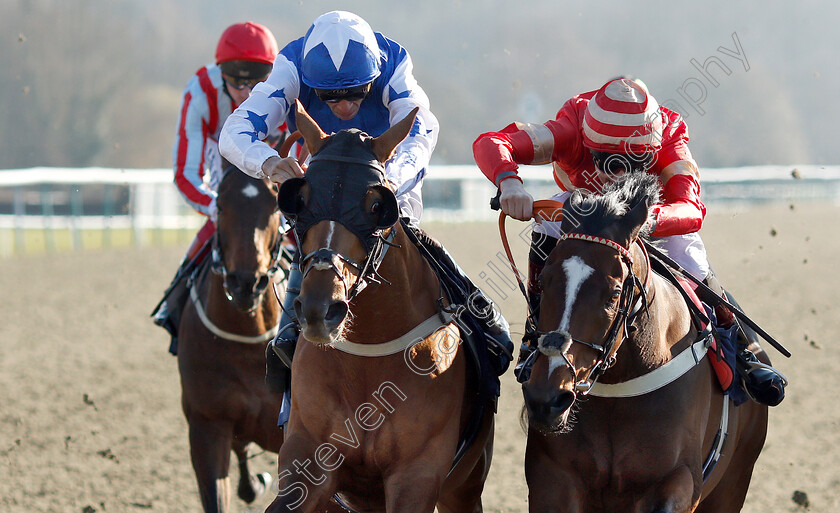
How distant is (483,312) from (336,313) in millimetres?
1092

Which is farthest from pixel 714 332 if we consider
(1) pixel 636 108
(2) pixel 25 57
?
(2) pixel 25 57

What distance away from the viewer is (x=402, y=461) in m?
2.95

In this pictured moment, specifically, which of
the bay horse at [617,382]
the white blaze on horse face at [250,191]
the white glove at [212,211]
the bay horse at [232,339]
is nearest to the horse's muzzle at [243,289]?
the bay horse at [232,339]

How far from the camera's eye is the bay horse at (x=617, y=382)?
2697 mm

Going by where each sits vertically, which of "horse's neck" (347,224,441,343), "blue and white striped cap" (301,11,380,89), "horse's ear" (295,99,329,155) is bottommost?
"horse's neck" (347,224,441,343)

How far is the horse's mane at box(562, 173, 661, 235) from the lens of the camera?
2824mm

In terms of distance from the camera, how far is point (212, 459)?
4406mm

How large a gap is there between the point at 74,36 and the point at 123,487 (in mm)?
25768

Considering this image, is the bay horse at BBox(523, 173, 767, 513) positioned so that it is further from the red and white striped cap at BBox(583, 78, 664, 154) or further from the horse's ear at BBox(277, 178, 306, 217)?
the horse's ear at BBox(277, 178, 306, 217)

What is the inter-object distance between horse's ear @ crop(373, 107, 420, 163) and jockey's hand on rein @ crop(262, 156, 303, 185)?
9.5 inches

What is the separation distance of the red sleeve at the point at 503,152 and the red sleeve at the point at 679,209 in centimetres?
47

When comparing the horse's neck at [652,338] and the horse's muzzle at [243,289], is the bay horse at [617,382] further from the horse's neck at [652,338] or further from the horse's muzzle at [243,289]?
the horse's muzzle at [243,289]

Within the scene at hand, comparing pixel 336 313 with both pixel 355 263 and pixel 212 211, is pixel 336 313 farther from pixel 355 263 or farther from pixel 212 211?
pixel 212 211

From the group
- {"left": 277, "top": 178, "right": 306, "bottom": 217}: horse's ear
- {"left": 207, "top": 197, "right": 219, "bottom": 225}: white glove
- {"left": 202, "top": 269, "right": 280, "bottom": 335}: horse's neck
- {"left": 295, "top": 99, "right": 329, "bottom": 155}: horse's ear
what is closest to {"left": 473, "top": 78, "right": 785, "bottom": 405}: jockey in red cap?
{"left": 295, "top": 99, "right": 329, "bottom": 155}: horse's ear
